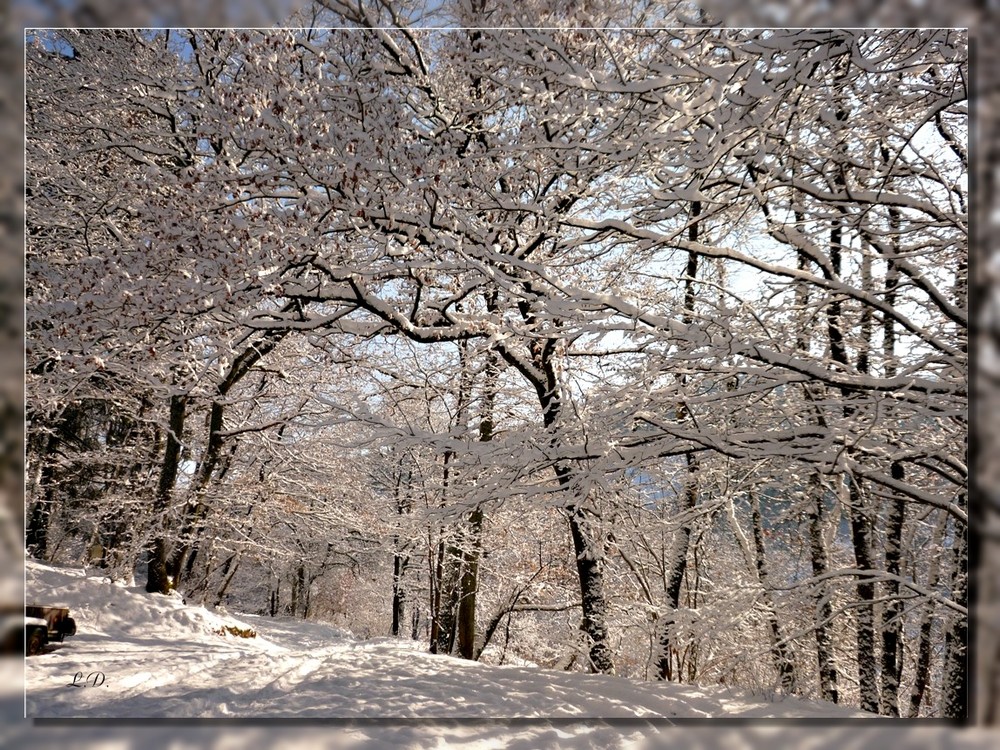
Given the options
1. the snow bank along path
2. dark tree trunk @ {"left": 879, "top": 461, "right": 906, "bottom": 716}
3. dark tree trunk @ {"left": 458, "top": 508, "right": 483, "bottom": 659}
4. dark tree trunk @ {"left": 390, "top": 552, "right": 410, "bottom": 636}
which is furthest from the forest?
dark tree trunk @ {"left": 390, "top": 552, "right": 410, "bottom": 636}

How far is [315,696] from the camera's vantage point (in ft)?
7.02

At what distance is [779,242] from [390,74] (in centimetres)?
196

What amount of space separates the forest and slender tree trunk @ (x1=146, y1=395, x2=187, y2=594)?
0.03m

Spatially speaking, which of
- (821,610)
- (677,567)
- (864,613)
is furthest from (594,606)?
(864,613)

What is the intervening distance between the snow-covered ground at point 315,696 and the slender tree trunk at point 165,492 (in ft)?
0.75

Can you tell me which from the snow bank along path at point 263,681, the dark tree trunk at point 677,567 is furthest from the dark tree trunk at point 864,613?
the snow bank along path at point 263,681

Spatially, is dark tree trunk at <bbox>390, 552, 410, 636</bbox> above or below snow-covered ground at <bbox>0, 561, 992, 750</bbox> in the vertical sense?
below

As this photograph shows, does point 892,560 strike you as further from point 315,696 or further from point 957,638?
point 315,696

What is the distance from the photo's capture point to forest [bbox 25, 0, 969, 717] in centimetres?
236

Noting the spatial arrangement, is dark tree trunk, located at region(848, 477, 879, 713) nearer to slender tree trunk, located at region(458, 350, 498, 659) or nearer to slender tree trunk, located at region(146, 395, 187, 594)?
slender tree trunk, located at region(458, 350, 498, 659)


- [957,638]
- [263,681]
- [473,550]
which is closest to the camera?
[263,681]

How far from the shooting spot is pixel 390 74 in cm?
275

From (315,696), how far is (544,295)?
5.74 feet

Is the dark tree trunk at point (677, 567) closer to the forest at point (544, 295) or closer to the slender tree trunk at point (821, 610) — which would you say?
the forest at point (544, 295)
